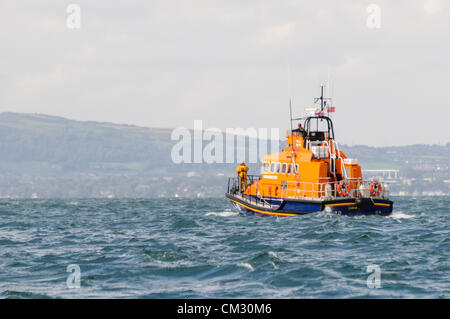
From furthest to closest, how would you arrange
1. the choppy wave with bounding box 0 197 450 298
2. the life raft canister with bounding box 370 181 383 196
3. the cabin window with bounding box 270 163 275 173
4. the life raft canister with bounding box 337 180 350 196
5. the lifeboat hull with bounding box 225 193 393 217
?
1. the cabin window with bounding box 270 163 275 173
2. the life raft canister with bounding box 370 181 383 196
3. the life raft canister with bounding box 337 180 350 196
4. the lifeboat hull with bounding box 225 193 393 217
5. the choppy wave with bounding box 0 197 450 298

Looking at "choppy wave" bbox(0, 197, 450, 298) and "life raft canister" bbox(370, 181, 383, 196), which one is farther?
"life raft canister" bbox(370, 181, 383, 196)

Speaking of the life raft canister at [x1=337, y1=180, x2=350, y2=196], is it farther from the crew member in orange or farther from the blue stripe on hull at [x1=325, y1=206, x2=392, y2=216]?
the crew member in orange

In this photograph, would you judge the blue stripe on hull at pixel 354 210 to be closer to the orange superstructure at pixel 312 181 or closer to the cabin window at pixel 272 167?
the orange superstructure at pixel 312 181

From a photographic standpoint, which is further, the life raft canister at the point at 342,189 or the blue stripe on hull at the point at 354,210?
the life raft canister at the point at 342,189

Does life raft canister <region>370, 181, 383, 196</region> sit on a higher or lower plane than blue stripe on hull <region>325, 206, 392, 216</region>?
higher

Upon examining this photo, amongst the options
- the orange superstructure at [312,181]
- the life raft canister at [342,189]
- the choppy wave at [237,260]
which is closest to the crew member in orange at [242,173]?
the orange superstructure at [312,181]

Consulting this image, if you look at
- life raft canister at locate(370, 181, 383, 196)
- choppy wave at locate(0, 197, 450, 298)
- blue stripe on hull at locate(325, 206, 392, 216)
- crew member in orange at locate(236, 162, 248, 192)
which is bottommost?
choppy wave at locate(0, 197, 450, 298)

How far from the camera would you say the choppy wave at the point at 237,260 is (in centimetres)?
1532

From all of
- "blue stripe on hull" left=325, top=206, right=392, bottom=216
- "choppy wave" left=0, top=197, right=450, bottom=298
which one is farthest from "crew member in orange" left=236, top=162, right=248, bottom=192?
"choppy wave" left=0, top=197, right=450, bottom=298

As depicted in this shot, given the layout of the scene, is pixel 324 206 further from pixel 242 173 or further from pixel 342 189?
pixel 242 173

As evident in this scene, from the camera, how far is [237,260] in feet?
63.8

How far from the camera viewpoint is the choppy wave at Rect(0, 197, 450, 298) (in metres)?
15.3

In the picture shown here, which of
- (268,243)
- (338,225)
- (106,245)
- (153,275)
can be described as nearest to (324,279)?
(153,275)
